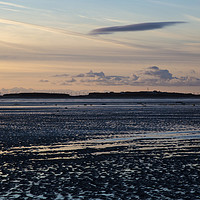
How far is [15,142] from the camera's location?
3450 cm

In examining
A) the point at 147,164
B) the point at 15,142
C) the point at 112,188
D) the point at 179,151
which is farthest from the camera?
the point at 15,142

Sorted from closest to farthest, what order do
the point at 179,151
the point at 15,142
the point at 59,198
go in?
the point at 59,198
the point at 179,151
the point at 15,142

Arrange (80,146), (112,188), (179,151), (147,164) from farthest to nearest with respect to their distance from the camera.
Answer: (80,146), (179,151), (147,164), (112,188)

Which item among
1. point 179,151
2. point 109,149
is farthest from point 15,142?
point 179,151

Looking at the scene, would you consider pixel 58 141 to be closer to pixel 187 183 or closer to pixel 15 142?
pixel 15 142

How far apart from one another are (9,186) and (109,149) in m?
12.9

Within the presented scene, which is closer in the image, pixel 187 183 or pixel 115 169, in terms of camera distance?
pixel 187 183

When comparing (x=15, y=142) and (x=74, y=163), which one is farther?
(x=15, y=142)

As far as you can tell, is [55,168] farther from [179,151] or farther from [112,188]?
[179,151]

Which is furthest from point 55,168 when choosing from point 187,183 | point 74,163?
point 187,183

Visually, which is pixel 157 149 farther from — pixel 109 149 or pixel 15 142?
pixel 15 142

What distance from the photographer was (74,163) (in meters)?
23.9

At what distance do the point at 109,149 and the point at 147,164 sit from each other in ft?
21.6

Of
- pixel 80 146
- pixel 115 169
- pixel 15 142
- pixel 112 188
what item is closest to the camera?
pixel 112 188
